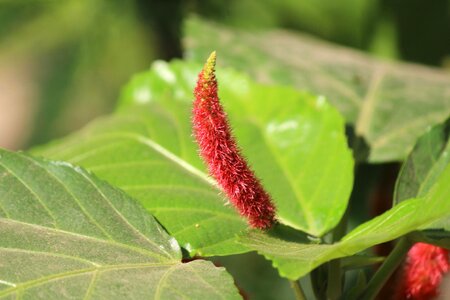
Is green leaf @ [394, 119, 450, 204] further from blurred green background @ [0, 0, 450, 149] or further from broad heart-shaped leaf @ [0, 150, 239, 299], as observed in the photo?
blurred green background @ [0, 0, 450, 149]

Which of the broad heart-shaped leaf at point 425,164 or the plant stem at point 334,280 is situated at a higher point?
the broad heart-shaped leaf at point 425,164

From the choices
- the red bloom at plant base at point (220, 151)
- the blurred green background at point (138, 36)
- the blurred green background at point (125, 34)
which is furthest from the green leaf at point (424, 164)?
the blurred green background at point (125, 34)

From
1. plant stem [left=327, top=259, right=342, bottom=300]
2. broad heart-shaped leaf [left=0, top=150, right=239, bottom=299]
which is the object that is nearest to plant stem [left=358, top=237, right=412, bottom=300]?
plant stem [left=327, top=259, right=342, bottom=300]

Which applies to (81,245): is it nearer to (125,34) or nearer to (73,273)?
(73,273)

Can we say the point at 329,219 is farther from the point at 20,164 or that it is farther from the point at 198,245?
the point at 20,164

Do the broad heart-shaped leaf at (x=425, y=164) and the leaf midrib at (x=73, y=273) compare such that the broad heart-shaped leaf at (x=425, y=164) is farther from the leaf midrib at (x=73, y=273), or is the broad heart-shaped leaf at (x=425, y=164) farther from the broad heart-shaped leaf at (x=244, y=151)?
the leaf midrib at (x=73, y=273)
